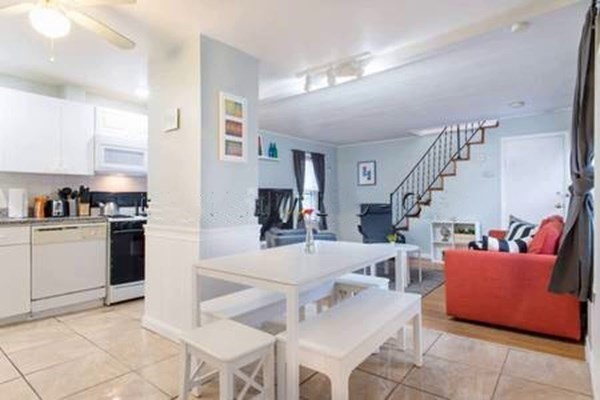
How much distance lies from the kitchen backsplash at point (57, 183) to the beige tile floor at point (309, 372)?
157cm

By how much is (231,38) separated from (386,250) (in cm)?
207

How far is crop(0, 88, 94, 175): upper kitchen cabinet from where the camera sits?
343 cm

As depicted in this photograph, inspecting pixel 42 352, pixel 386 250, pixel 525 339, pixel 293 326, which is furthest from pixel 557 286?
pixel 42 352

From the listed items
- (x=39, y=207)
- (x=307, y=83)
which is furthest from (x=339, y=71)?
(x=39, y=207)

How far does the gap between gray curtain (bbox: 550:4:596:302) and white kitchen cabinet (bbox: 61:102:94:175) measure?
15.0ft

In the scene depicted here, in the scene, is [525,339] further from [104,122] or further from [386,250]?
[104,122]

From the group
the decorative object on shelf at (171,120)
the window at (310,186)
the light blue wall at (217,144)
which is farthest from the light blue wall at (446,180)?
the decorative object on shelf at (171,120)

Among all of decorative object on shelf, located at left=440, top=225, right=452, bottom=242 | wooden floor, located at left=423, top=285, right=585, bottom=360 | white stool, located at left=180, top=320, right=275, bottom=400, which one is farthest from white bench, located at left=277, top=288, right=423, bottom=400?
decorative object on shelf, located at left=440, top=225, right=452, bottom=242

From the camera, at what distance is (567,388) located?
2080 mm

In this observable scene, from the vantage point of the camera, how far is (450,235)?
6.25 metres

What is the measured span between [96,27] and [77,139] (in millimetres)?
2222

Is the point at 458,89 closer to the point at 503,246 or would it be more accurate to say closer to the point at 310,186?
the point at 503,246

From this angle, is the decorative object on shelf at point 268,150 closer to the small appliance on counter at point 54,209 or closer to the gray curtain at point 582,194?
the small appliance on counter at point 54,209

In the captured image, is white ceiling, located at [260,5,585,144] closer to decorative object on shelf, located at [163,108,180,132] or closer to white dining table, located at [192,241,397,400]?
decorative object on shelf, located at [163,108,180,132]
